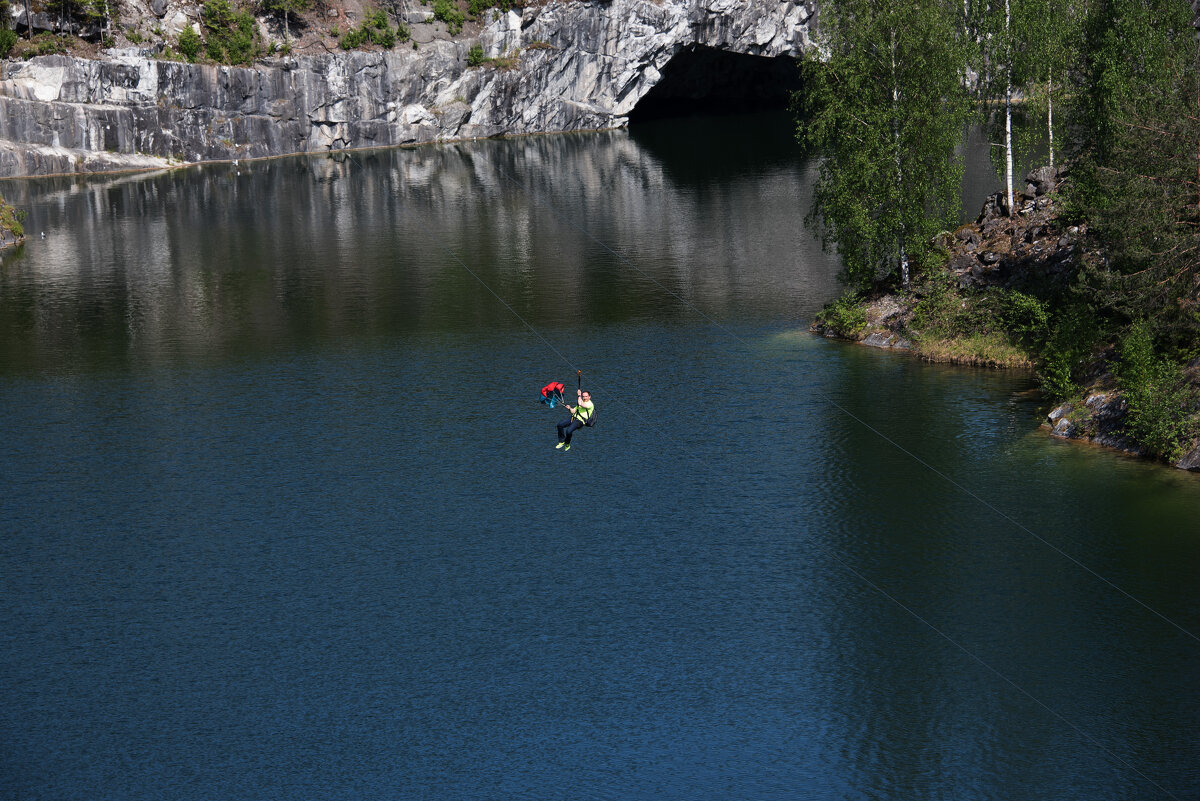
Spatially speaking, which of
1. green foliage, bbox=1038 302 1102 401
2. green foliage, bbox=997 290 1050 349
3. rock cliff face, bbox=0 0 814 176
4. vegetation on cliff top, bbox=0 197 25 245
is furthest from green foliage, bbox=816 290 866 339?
rock cliff face, bbox=0 0 814 176

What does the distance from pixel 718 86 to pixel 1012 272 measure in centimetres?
13083

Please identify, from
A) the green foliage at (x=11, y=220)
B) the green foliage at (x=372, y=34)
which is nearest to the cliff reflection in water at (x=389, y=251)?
the green foliage at (x=11, y=220)

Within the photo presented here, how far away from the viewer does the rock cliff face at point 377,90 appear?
131 meters

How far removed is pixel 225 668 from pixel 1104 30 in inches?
1834

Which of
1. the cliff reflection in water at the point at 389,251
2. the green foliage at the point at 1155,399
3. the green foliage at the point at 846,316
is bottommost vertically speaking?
the green foliage at the point at 1155,399

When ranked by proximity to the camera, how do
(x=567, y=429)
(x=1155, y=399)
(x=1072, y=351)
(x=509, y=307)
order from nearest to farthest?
1. (x=567, y=429)
2. (x=1155, y=399)
3. (x=1072, y=351)
4. (x=509, y=307)

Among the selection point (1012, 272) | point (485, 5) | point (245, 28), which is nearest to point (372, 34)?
point (245, 28)

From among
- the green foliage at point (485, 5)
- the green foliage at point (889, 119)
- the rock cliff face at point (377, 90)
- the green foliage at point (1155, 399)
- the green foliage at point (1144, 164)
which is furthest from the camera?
the green foliage at point (485, 5)

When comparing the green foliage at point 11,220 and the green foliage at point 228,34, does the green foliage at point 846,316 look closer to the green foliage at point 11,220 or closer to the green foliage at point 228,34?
the green foliage at point 11,220

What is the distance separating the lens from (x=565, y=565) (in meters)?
44.8

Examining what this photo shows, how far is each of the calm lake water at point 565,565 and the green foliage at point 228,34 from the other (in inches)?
2871

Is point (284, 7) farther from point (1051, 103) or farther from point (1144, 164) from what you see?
point (1144, 164)

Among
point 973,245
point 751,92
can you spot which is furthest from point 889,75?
point 751,92

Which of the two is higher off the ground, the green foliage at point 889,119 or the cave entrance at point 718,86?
the cave entrance at point 718,86
